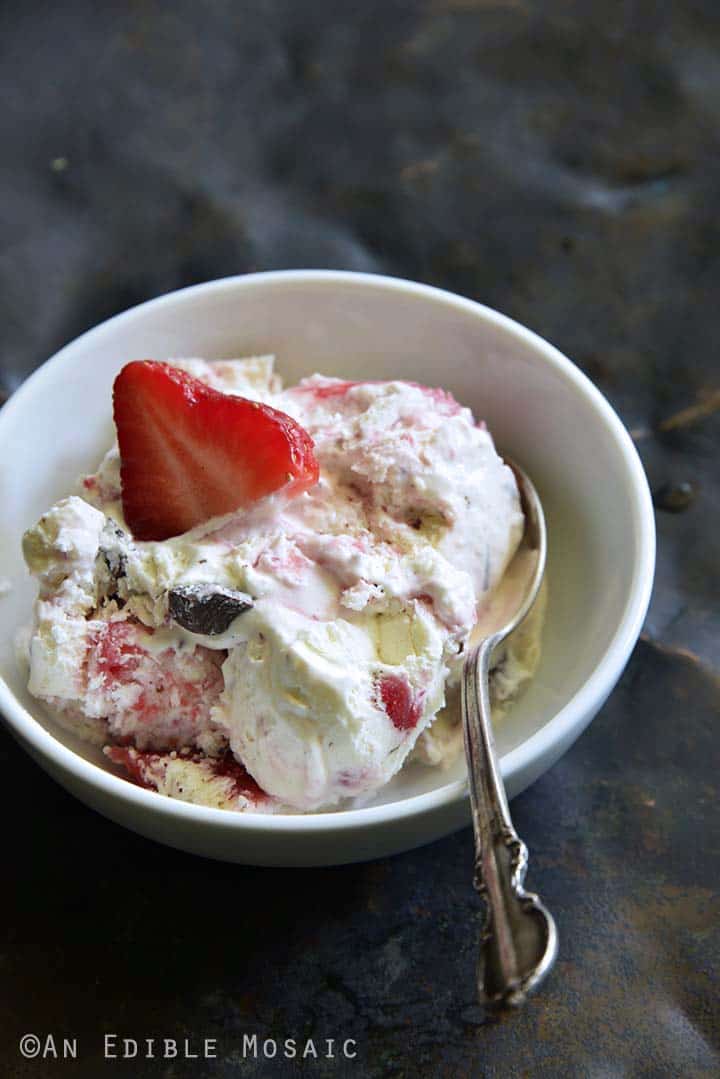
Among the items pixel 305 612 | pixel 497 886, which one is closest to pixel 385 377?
pixel 305 612

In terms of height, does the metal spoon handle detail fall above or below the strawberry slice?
below

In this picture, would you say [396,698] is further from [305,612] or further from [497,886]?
[497,886]

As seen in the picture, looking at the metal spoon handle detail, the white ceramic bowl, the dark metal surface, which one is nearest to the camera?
the metal spoon handle detail

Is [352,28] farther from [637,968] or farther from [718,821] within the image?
[637,968]

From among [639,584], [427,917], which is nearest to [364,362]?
[639,584]

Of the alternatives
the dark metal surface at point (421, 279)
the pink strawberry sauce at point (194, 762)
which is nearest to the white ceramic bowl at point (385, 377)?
the pink strawberry sauce at point (194, 762)

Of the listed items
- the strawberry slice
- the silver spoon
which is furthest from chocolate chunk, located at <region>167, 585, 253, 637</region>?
the silver spoon

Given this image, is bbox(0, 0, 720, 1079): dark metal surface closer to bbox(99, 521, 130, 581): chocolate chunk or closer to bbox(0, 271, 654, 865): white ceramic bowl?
bbox(0, 271, 654, 865): white ceramic bowl

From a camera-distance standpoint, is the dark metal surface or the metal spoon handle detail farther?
the dark metal surface
